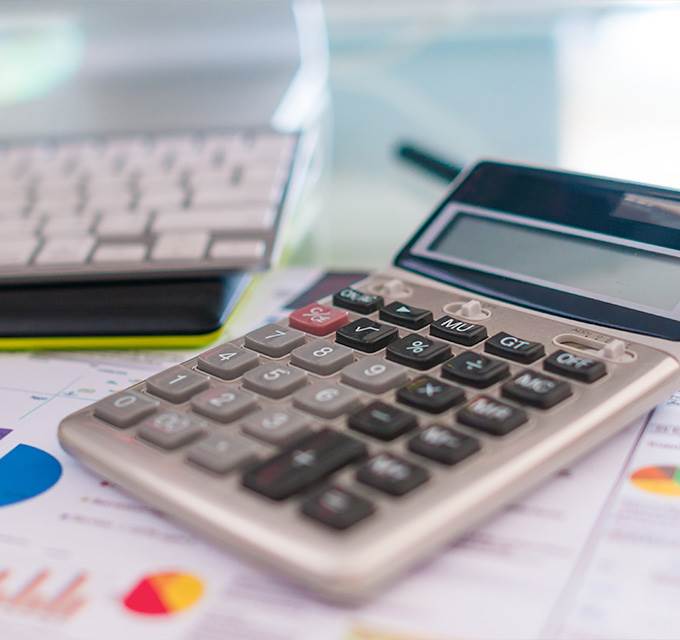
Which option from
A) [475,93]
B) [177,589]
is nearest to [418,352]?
[177,589]

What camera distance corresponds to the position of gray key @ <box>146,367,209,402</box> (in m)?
0.32

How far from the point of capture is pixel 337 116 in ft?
2.37

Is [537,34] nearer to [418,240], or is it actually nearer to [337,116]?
[337,116]

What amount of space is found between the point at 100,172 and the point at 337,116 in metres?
0.24

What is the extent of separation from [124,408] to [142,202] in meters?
0.20

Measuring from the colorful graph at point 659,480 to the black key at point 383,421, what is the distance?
8 centimetres

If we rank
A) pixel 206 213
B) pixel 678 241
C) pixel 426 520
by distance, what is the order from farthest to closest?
pixel 206 213
pixel 678 241
pixel 426 520

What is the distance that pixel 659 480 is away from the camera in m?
0.30

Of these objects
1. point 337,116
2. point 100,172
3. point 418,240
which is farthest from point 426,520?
point 337,116

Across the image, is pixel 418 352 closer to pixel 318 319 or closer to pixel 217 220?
pixel 318 319

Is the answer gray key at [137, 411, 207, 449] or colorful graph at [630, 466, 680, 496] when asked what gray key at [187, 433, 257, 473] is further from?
colorful graph at [630, 466, 680, 496]

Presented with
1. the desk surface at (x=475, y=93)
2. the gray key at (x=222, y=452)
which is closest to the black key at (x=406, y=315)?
the gray key at (x=222, y=452)

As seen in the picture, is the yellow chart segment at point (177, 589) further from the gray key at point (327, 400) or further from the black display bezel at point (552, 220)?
the black display bezel at point (552, 220)

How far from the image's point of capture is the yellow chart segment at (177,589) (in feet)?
0.84
